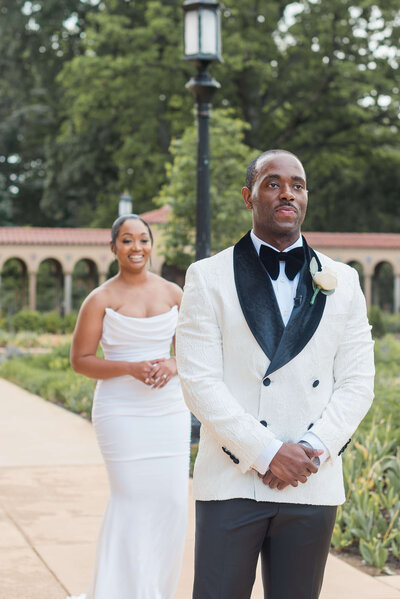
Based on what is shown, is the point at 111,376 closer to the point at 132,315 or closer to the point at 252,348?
the point at 132,315

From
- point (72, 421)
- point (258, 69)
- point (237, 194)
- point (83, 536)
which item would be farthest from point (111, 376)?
point (258, 69)

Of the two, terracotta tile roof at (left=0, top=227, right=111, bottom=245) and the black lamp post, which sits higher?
the black lamp post

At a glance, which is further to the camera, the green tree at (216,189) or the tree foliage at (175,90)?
the tree foliage at (175,90)

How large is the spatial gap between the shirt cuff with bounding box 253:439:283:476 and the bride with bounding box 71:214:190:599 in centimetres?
188

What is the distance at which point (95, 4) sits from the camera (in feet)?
146

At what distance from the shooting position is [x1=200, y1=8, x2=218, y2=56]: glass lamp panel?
949 centimetres

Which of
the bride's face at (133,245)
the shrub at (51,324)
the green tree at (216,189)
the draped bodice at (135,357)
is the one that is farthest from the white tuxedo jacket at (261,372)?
the shrub at (51,324)

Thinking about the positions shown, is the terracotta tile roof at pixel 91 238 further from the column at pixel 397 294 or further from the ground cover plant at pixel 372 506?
the ground cover plant at pixel 372 506

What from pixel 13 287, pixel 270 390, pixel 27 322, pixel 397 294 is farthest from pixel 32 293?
pixel 270 390

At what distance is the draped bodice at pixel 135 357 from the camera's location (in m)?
4.55

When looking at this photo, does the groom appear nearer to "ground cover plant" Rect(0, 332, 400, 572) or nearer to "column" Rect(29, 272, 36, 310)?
"ground cover plant" Rect(0, 332, 400, 572)

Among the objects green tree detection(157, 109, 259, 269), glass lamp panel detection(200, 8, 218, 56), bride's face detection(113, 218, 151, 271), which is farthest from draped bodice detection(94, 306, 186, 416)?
green tree detection(157, 109, 259, 269)

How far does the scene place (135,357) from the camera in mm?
4660

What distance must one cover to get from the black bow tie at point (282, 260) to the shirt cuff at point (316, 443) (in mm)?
489
